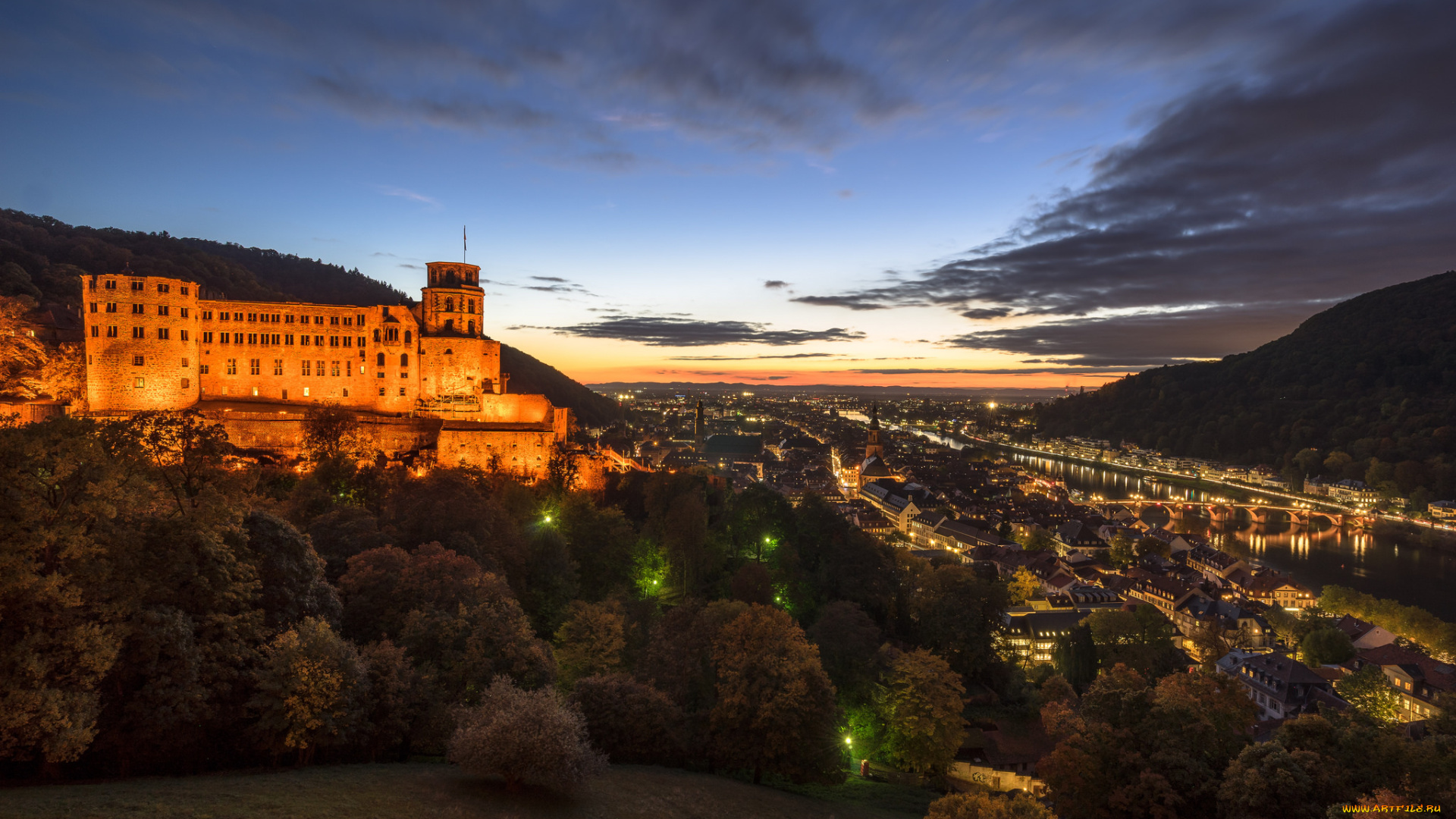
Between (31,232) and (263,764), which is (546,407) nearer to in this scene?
(263,764)

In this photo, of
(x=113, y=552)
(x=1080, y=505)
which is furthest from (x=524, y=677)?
(x=1080, y=505)

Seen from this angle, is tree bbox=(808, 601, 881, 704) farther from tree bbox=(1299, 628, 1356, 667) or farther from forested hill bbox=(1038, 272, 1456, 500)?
forested hill bbox=(1038, 272, 1456, 500)

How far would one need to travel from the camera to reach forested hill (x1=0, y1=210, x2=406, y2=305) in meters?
37.1

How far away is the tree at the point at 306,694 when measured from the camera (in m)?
11.7

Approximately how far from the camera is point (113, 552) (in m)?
10.8

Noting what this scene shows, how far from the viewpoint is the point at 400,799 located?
11.5 meters

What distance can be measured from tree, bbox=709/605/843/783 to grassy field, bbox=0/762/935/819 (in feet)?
2.47

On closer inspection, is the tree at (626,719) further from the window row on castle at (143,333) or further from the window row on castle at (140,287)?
the window row on castle at (140,287)

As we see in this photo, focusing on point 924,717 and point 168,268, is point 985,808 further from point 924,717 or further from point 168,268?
point 168,268

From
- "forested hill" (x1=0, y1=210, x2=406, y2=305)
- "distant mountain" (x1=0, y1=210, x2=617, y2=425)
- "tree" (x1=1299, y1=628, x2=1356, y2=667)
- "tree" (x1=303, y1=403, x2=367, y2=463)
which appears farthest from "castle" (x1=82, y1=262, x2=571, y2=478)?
"tree" (x1=1299, y1=628, x2=1356, y2=667)

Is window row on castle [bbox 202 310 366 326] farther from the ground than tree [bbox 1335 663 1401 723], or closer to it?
farther from the ground

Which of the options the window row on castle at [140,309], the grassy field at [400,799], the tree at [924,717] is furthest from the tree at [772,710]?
the window row on castle at [140,309]

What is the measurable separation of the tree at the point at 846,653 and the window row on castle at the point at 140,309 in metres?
30.8

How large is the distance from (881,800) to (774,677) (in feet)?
21.2
